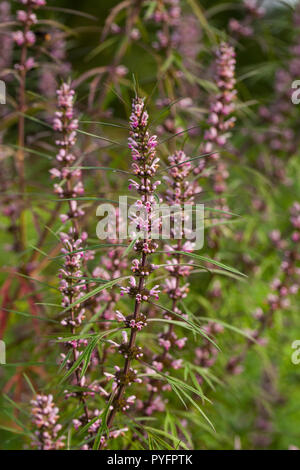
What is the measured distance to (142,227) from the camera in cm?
54

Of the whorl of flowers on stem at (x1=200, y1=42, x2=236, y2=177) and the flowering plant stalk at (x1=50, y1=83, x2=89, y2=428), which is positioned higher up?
the whorl of flowers on stem at (x1=200, y1=42, x2=236, y2=177)

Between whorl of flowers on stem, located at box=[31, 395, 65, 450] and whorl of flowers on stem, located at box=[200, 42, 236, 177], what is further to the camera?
whorl of flowers on stem, located at box=[200, 42, 236, 177]

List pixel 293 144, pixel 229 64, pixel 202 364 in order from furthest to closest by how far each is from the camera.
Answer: pixel 293 144, pixel 202 364, pixel 229 64

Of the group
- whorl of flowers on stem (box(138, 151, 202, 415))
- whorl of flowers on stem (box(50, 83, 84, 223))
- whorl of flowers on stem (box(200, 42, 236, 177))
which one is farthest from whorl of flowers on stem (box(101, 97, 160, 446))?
whorl of flowers on stem (box(200, 42, 236, 177))

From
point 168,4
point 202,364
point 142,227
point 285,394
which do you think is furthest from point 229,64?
point 285,394

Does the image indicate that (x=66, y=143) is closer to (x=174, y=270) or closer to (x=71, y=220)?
(x=71, y=220)

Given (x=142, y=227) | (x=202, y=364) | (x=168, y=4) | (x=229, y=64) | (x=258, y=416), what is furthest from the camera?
(x=258, y=416)

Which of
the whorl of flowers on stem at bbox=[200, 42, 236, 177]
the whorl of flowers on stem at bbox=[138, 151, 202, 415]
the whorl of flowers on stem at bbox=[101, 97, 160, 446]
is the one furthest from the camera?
the whorl of flowers on stem at bbox=[200, 42, 236, 177]

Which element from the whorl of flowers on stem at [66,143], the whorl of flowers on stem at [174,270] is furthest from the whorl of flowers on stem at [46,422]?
the whorl of flowers on stem at [66,143]

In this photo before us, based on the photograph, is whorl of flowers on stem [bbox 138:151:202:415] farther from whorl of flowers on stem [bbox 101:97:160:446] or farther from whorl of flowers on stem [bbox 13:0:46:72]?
whorl of flowers on stem [bbox 13:0:46:72]

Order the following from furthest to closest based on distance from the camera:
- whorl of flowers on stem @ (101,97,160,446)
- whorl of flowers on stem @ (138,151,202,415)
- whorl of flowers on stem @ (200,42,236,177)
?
1. whorl of flowers on stem @ (200,42,236,177)
2. whorl of flowers on stem @ (138,151,202,415)
3. whorl of flowers on stem @ (101,97,160,446)

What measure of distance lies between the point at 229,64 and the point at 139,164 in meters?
0.54
